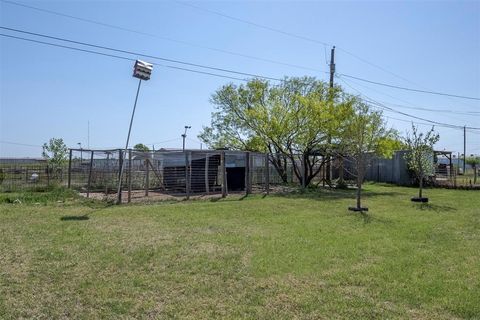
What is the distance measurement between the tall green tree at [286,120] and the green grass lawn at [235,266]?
35.4 ft

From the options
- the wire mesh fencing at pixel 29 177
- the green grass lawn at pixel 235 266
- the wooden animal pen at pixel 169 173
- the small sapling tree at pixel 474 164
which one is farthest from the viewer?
the small sapling tree at pixel 474 164

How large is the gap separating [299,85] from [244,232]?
51.9ft

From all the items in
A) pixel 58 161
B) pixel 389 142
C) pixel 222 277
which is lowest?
pixel 222 277

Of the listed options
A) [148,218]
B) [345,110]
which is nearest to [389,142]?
[345,110]

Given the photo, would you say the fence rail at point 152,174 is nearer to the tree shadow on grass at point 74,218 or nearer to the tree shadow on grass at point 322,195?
the tree shadow on grass at point 322,195


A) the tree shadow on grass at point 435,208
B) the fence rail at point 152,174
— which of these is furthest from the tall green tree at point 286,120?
the tree shadow on grass at point 435,208

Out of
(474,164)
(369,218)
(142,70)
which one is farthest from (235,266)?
(474,164)

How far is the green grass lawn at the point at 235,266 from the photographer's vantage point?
177 inches

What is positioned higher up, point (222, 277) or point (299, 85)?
point (299, 85)

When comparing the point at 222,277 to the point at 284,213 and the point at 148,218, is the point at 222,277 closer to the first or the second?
the point at 148,218

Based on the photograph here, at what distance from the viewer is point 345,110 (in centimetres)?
2120

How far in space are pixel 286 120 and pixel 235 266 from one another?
15.8m

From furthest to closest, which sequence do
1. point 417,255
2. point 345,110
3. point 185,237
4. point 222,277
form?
point 345,110, point 185,237, point 417,255, point 222,277

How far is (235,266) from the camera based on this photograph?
237 inches
